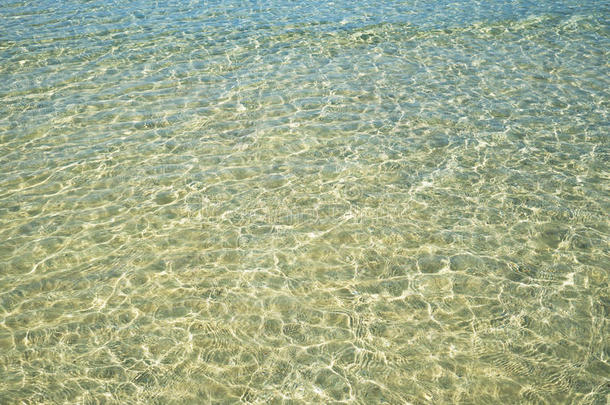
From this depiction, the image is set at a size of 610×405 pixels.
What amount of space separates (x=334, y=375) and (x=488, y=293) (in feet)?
7.51

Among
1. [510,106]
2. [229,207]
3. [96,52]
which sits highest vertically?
[96,52]

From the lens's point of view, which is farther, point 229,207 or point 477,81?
point 477,81

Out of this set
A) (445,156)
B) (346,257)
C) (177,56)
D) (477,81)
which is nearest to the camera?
(346,257)

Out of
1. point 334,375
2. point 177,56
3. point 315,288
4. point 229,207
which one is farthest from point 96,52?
point 334,375

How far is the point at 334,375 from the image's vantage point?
525 centimetres

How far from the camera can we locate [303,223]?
7.46 metres

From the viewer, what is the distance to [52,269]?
6.57 m

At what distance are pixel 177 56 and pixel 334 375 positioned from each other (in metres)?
10.2

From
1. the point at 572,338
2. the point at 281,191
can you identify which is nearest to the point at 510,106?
the point at 281,191

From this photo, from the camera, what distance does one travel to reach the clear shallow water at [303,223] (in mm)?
5340

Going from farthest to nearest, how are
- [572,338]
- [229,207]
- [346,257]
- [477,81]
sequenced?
[477,81] < [229,207] < [346,257] < [572,338]

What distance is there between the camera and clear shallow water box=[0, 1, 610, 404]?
17.5 ft

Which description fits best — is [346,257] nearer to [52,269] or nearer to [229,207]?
[229,207]

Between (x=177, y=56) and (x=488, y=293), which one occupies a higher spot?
(x=177, y=56)
